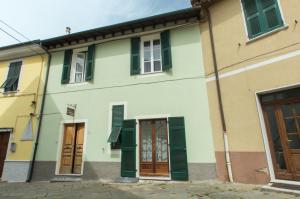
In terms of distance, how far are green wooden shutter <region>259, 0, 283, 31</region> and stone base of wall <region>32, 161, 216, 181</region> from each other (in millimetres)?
4558

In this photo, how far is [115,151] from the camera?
789 cm

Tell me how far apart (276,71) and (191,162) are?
12.3 feet

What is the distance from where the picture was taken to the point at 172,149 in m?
7.28

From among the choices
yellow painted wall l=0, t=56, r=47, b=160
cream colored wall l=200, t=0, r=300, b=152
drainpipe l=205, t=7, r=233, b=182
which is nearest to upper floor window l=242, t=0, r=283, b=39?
cream colored wall l=200, t=0, r=300, b=152

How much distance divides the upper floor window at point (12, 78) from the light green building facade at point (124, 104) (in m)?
2.07

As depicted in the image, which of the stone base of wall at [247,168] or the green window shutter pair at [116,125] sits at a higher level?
the green window shutter pair at [116,125]

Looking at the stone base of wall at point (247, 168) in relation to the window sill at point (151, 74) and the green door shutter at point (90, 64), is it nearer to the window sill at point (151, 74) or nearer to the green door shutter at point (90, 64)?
the window sill at point (151, 74)

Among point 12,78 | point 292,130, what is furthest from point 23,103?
point 292,130

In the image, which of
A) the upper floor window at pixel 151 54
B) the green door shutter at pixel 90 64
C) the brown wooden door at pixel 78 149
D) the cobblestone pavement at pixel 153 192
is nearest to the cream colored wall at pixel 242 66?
the cobblestone pavement at pixel 153 192

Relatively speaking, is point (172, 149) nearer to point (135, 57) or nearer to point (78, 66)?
point (135, 57)

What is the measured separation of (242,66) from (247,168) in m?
3.08

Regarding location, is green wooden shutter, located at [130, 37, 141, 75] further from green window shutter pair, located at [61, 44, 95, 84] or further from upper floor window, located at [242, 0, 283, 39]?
upper floor window, located at [242, 0, 283, 39]

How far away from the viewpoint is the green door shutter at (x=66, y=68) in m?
9.43

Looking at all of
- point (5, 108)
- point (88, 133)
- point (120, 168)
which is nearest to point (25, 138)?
point (5, 108)
